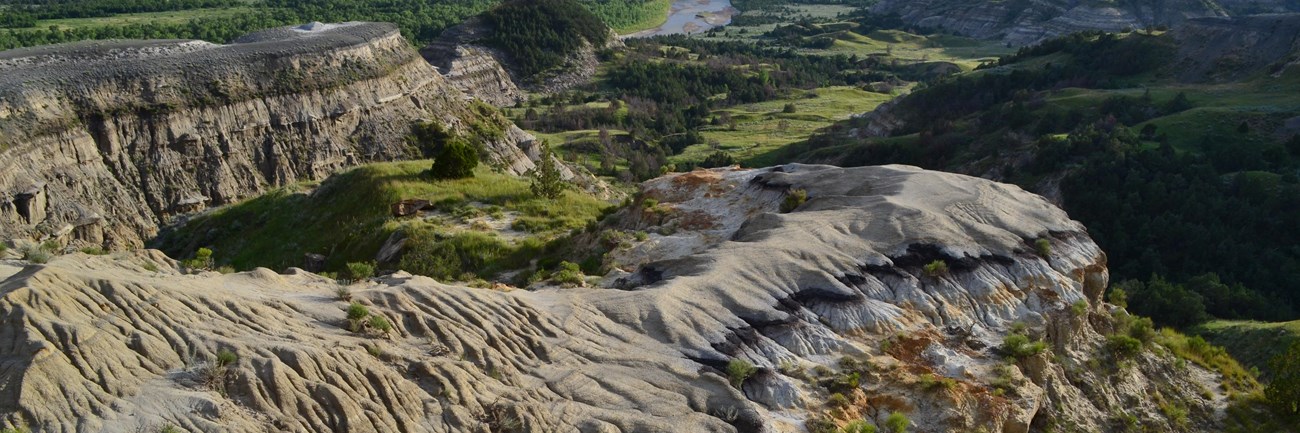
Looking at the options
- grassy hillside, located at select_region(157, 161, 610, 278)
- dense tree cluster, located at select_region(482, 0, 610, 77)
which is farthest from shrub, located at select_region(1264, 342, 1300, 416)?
dense tree cluster, located at select_region(482, 0, 610, 77)

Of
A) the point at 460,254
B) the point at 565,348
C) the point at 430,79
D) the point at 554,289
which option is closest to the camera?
the point at 565,348

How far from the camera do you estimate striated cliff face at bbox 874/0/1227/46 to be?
393 ft

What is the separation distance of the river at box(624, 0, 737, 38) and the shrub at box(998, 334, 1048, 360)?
4897 inches

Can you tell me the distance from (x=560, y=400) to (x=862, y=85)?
318 feet

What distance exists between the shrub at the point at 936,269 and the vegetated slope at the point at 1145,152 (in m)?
19.0

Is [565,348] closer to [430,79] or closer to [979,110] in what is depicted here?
[430,79]

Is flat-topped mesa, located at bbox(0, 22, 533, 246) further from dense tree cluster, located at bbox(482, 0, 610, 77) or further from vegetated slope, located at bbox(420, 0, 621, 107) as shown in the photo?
dense tree cluster, located at bbox(482, 0, 610, 77)

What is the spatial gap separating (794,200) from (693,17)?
150 metres

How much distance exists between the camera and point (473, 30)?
91875 millimetres

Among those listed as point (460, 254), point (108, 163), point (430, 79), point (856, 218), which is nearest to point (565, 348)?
point (856, 218)

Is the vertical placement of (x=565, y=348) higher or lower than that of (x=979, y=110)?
higher

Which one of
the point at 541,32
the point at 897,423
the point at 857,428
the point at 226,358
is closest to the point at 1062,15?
the point at 541,32

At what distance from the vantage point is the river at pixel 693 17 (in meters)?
151

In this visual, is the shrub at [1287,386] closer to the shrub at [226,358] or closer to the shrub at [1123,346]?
the shrub at [1123,346]
